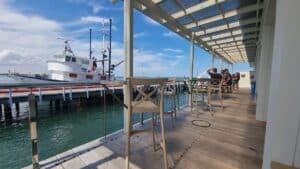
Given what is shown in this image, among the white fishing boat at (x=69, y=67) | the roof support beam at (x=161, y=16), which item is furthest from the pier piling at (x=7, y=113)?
the roof support beam at (x=161, y=16)

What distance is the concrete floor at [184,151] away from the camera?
171cm

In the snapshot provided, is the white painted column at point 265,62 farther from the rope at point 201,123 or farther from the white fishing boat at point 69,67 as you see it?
the white fishing boat at point 69,67

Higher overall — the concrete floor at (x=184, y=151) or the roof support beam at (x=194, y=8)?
the roof support beam at (x=194, y=8)

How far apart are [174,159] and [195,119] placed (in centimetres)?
187

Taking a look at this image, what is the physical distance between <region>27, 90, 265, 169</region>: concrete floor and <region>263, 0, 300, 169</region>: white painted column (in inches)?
42.8

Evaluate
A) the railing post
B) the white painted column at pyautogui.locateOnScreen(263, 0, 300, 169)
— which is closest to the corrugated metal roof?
the railing post

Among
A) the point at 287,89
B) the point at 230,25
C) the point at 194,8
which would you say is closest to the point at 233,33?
the point at 230,25

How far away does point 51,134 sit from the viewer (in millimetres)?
5684

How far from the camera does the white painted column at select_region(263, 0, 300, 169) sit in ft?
2.36

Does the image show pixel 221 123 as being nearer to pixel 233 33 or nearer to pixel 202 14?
pixel 202 14

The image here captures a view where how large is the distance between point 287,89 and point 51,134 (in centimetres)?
691

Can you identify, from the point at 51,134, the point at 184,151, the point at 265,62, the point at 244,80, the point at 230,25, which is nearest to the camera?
the point at 184,151

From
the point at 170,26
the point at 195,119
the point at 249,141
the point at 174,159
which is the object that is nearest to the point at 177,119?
the point at 195,119

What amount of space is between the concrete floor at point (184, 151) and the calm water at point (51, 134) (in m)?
0.71
